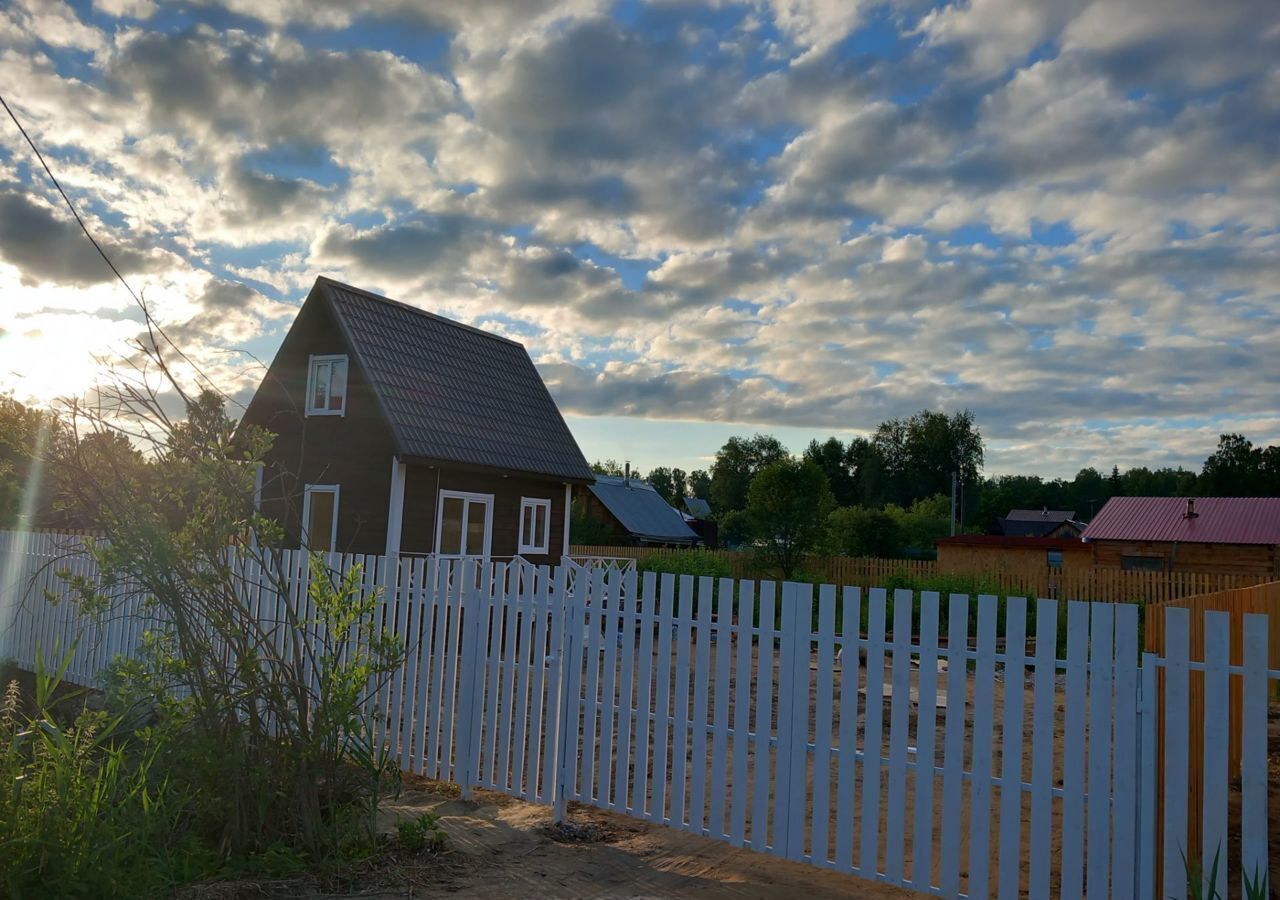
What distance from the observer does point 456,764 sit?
6.15 metres

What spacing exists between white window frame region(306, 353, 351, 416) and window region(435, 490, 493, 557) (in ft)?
9.08

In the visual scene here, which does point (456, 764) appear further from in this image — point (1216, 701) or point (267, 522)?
point (1216, 701)

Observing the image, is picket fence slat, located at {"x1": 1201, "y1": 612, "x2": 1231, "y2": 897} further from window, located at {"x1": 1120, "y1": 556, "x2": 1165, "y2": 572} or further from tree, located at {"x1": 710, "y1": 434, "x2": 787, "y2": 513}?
tree, located at {"x1": 710, "y1": 434, "x2": 787, "y2": 513}

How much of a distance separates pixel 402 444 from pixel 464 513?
241 centimetres

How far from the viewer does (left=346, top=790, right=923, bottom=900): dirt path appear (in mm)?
4512

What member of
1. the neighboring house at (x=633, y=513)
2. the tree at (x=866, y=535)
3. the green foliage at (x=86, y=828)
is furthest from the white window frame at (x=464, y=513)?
the tree at (x=866, y=535)

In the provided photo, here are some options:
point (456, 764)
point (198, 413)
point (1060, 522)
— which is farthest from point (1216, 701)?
point (1060, 522)

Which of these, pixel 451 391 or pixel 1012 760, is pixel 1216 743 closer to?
pixel 1012 760

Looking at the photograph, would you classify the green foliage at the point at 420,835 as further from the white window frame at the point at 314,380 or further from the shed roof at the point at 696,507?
the shed roof at the point at 696,507

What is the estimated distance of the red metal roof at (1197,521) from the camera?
3057 centimetres

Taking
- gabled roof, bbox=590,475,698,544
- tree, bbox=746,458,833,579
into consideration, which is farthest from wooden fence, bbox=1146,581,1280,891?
gabled roof, bbox=590,475,698,544

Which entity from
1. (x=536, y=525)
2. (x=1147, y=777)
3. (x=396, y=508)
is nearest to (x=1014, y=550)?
(x=536, y=525)

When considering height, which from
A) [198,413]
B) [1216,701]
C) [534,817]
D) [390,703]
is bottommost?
[534,817]

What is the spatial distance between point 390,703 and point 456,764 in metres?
0.81
